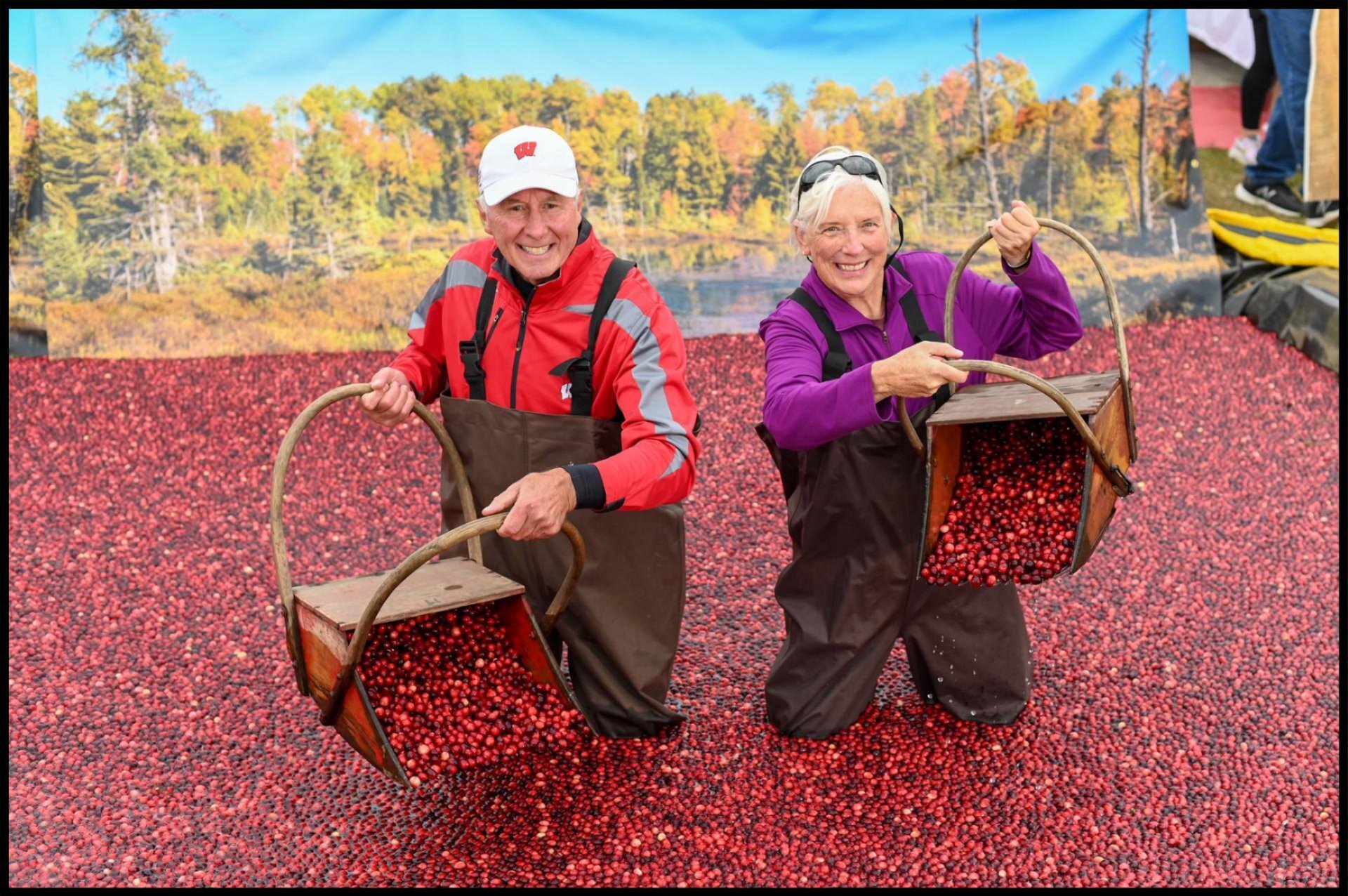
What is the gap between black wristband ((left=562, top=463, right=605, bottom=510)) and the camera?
270 cm

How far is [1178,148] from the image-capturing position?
738cm

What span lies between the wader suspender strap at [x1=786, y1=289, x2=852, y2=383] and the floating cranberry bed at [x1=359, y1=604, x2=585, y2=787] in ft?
3.40

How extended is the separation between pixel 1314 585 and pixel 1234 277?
343 centimetres

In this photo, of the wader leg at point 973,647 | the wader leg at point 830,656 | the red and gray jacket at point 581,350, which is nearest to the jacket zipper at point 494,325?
the red and gray jacket at point 581,350

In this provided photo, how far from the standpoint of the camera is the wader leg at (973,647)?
345 cm

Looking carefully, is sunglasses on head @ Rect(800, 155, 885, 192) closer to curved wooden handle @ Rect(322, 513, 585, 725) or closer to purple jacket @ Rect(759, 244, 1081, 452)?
purple jacket @ Rect(759, 244, 1081, 452)

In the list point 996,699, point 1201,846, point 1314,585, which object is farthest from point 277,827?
point 1314,585

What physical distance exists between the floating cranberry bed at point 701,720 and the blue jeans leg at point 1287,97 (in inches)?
105

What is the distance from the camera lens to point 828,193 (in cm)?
302

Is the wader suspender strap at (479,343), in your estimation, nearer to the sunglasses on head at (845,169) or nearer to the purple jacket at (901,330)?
the purple jacket at (901,330)

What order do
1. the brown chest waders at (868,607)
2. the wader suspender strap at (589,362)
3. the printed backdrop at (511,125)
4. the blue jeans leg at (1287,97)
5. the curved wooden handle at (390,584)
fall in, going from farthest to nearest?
the blue jeans leg at (1287,97), the printed backdrop at (511,125), the brown chest waders at (868,607), the wader suspender strap at (589,362), the curved wooden handle at (390,584)

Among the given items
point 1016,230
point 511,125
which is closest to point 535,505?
point 1016,230

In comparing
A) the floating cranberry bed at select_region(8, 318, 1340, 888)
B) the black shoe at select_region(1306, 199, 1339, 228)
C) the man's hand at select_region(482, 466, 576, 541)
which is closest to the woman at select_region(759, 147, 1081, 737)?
the floating cranberry bed at select_region(8, 318, 1340, 888)

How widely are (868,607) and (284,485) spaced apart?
1.57 m
